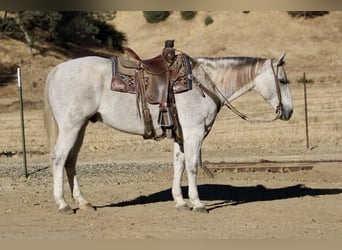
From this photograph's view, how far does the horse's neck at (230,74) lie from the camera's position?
8625 millimetres

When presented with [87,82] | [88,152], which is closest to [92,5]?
[87,82]

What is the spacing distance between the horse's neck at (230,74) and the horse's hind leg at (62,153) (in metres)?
1.85

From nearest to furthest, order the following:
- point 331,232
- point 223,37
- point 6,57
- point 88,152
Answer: point 331,232, point 88,152, point 6,57, point 223,37

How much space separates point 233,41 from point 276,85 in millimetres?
46590

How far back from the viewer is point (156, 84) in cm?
828

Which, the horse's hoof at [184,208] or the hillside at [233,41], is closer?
the horse's hoof at [184,208]

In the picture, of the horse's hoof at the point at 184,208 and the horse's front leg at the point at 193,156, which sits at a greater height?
the horse's front leg at the point at 193,156

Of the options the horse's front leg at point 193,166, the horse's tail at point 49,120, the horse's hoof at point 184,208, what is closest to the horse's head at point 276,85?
the horse's front leg at point 193,166

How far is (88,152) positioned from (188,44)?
39.6m

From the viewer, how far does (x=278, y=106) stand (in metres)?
8.59

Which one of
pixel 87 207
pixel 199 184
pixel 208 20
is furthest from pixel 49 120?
pixel 208 20

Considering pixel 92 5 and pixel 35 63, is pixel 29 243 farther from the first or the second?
pixel 35 63

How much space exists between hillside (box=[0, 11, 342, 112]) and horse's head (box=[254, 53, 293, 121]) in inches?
1035

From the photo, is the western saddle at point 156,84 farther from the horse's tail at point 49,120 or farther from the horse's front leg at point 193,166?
the horse's tail at point 49,120
